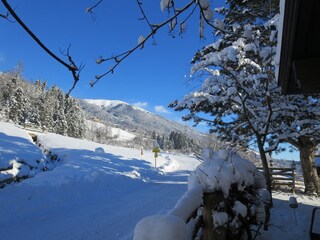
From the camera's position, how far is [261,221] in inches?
126

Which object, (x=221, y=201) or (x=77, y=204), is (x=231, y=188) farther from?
(x=77, y=204)

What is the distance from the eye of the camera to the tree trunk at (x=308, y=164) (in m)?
12.1

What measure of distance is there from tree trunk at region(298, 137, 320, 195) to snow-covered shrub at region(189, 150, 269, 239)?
35.3 ft

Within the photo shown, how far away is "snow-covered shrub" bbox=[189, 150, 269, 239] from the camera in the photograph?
8.46 feet

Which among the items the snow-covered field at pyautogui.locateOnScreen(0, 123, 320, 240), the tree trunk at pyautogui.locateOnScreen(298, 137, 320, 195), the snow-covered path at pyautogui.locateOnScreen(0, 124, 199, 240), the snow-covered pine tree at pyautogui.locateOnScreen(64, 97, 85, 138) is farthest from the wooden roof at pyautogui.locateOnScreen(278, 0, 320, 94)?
the snow-covered pine tree at pyautogui.locateOnScreen(64, 97, 85, 138)

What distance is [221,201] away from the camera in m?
2.57

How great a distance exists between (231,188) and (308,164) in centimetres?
1167

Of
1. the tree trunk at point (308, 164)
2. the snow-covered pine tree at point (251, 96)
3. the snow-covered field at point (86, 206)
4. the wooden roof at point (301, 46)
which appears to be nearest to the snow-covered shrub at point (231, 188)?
the snow-covered field at point (86, 206)

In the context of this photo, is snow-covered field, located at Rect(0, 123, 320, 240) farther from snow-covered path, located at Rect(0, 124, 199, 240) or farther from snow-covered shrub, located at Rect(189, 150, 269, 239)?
snow-covered shrub, located at Rect(189, 150, 269, 239)

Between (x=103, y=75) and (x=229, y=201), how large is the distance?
1.86 m

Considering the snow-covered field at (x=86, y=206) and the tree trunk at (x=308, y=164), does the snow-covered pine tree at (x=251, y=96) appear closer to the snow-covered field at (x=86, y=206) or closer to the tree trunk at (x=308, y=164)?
the tree trunk at (x=308, y=164)

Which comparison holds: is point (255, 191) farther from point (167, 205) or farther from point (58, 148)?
point (58, 148)

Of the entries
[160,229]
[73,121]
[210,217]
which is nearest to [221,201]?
[210,217]

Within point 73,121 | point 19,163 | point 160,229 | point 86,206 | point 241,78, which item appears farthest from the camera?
point 73,121
